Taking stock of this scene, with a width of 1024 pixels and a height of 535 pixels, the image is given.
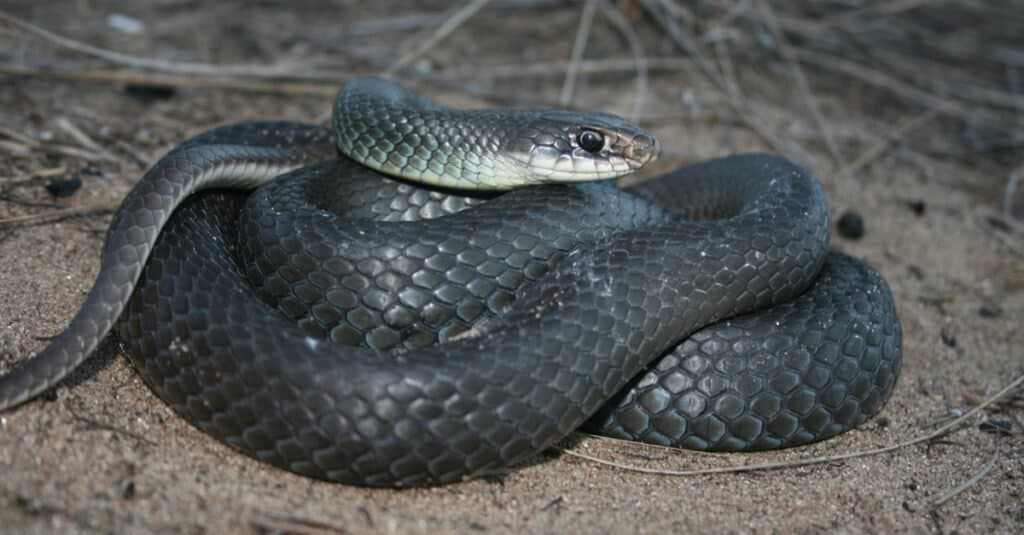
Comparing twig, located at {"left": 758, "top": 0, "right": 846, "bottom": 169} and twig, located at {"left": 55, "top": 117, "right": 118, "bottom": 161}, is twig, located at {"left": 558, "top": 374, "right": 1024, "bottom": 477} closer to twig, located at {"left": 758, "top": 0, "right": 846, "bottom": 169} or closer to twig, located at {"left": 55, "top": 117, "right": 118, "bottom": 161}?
twig, located at {"left": 55, "top": 117, "right": 118, "bottom": 161}

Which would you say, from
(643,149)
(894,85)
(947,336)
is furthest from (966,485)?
(894,85)

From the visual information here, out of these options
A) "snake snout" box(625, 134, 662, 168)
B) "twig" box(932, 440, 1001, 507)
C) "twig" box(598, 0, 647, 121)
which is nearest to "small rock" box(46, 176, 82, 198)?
"snake snout" box(625, 134, 662, 168)

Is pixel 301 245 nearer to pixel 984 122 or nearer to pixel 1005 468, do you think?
pixel 1005 468

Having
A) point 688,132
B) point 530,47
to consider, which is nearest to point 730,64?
point 688,132

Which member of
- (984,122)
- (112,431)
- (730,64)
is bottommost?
(984,122)

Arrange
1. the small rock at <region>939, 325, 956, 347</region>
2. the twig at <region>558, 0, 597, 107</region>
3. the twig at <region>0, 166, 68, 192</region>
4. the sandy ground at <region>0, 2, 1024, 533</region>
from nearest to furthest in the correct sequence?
1. the sandy ground at <region>0, 2, 1024, 533</region>
2. the twig at <region>0, 166, 68, 192</region>
3. the small rock at <region>939, 325, 956, 347</region>
4. the twig at <region>558, 0, 597, 107</region>
